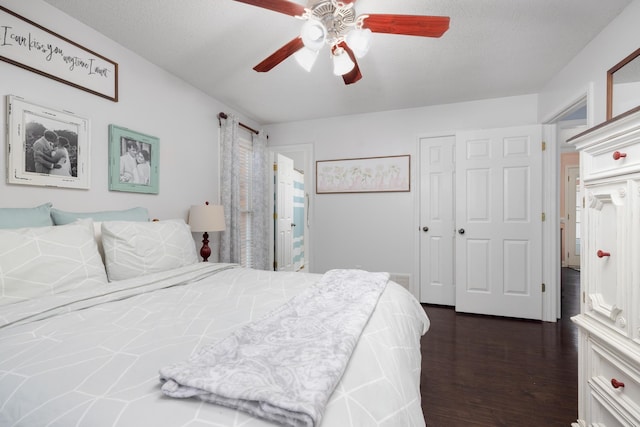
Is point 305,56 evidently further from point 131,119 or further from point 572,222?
point 572,222

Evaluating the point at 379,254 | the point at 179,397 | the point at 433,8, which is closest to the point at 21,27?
the point at 179,397

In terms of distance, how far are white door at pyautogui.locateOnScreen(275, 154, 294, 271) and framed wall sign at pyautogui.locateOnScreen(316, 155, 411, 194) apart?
68cm

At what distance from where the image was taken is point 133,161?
8.02 feet

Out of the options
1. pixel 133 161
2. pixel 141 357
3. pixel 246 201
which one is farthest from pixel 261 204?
pixel 141 357

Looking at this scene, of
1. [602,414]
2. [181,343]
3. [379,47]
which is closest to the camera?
[181,343]

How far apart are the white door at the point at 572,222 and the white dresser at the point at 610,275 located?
19.9ft

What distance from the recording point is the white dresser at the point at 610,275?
42.6 inches

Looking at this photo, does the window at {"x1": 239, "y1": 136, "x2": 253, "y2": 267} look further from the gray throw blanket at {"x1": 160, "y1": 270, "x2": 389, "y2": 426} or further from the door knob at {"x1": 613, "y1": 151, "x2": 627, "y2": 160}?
the door knob at {"x1": 613, "y1": 151, "x2": 627, "y2": 160}

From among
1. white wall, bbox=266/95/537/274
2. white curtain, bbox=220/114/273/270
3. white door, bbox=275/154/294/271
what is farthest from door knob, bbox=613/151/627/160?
white door, bbox=275/154/294/271

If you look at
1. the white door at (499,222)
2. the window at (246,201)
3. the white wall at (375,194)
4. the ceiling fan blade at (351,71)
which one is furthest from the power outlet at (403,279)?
the ceiling fan blade at (351,71)

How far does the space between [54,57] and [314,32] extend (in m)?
1.75

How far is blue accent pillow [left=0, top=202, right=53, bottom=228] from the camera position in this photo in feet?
4.93

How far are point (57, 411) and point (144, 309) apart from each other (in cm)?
64

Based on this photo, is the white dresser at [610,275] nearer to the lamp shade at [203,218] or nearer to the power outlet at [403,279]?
the power outlet at [403,279]
